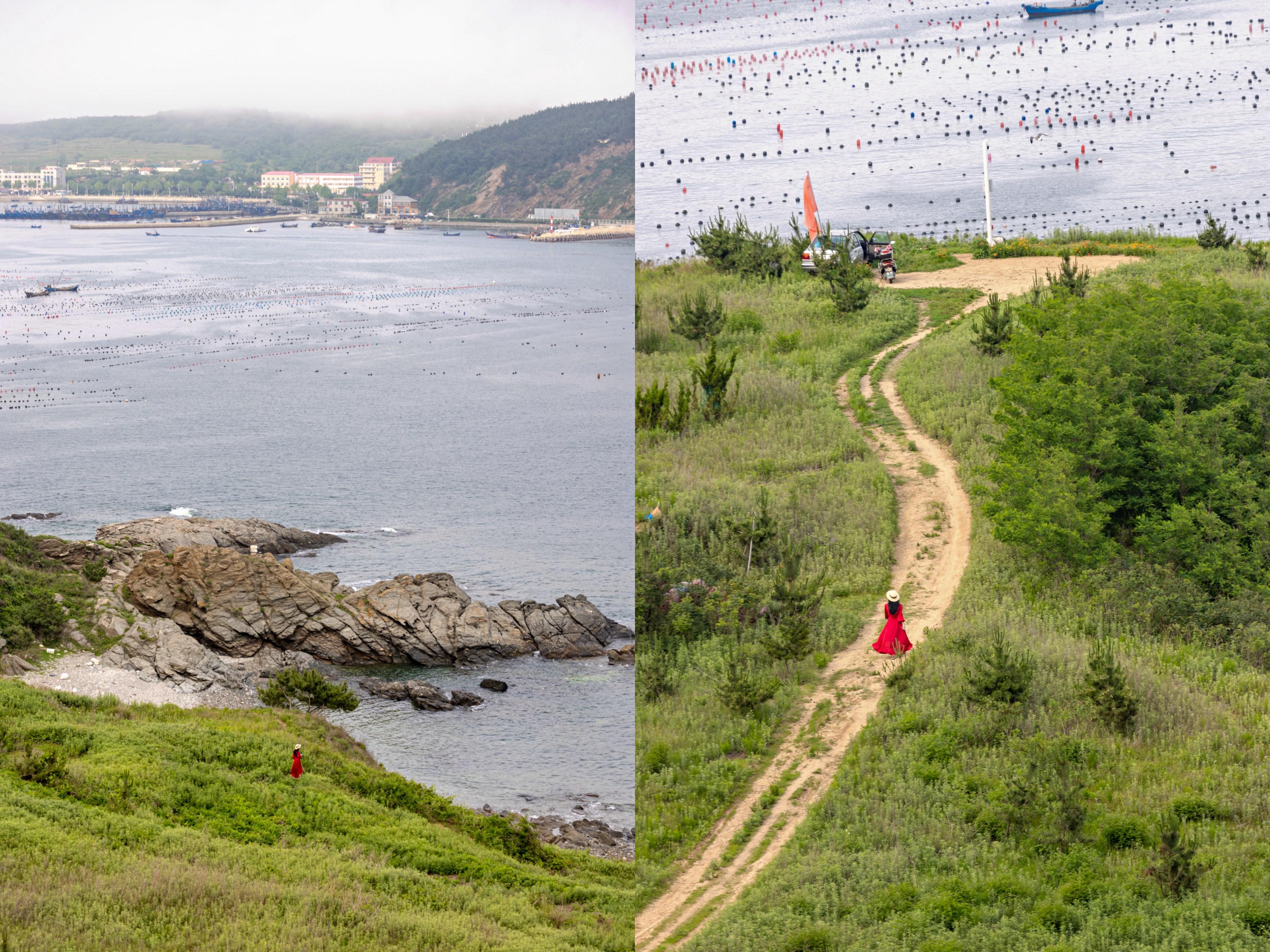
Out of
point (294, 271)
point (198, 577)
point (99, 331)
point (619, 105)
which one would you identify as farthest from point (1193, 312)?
point (294, 271)

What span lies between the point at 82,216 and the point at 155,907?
46.2 meters

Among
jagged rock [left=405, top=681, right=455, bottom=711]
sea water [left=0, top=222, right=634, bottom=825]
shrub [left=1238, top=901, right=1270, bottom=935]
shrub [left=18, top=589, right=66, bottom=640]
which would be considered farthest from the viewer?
sea water [left=0, top=222, right=634, bottom=825]

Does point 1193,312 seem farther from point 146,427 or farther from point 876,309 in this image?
point 146,427

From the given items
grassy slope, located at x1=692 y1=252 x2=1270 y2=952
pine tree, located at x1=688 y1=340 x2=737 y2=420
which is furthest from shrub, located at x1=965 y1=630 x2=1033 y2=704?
pine tree, located at x1=688 y1=340 x2=737 y2=420

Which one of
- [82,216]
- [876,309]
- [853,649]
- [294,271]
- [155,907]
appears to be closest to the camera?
[155,907]

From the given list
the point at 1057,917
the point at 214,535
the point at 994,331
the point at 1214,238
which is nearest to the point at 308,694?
the point at 214,535

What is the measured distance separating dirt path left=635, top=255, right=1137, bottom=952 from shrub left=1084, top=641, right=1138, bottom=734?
5.70 feet

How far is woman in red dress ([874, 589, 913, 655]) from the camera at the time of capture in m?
10.4

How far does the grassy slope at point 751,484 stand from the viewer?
30.2ft

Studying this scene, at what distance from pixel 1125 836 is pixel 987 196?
44.2 ft

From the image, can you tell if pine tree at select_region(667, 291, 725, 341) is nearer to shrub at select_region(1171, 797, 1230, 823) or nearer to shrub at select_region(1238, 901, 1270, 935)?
shrub at select_region(1171, 797, 1230, 823)

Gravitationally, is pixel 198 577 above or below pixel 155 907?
below

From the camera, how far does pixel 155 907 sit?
17.6 ft

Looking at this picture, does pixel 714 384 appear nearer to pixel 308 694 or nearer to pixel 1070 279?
pixel 1070 279
